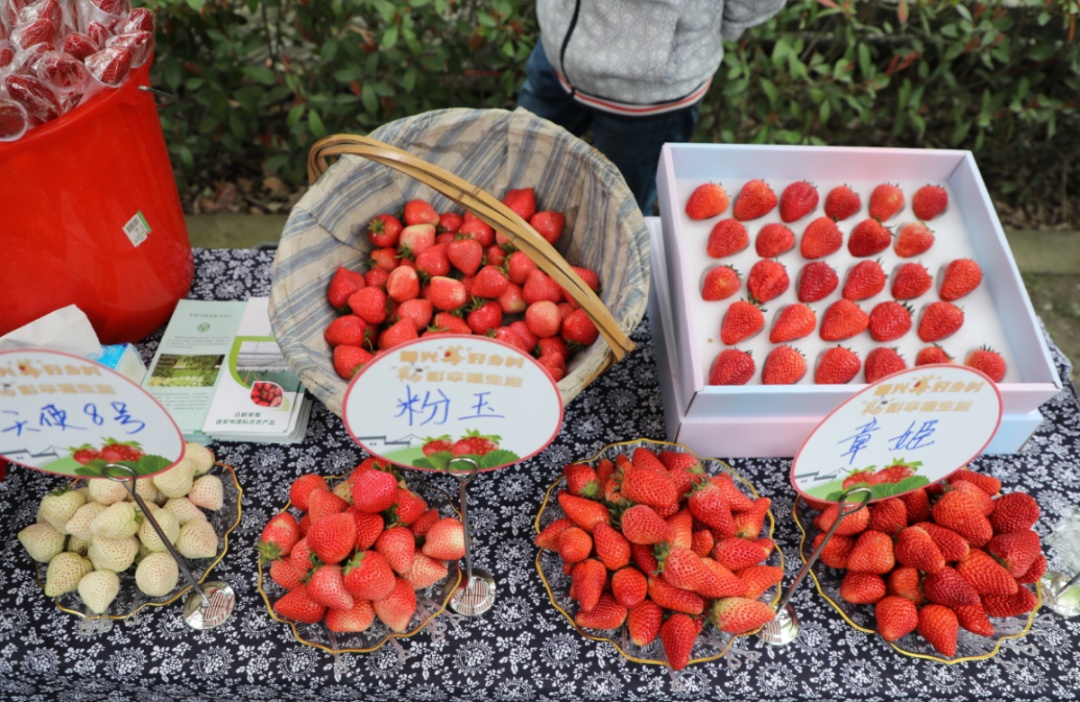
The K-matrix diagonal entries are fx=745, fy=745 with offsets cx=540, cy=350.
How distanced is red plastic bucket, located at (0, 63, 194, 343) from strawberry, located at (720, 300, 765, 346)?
1.10 metres

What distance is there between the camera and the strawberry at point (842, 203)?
150cm

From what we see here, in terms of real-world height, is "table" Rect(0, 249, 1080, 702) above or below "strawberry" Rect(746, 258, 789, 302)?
below

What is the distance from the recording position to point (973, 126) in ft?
10.3

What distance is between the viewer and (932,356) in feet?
4.35

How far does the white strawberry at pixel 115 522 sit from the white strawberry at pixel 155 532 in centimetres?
2

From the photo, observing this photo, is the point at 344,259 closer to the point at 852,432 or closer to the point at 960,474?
the point at 852,432

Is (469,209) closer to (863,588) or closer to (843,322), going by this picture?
(843,322)

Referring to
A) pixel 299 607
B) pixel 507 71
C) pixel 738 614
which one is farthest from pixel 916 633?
pixel 507 71

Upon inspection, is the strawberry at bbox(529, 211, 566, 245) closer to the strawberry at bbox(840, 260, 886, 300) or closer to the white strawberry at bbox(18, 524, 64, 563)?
the strawberry at bbox(840, 260, 886, 300)

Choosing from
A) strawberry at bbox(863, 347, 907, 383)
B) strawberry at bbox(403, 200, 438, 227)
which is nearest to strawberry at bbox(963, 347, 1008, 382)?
strawberry at bbox(863, 347, 907, 383)

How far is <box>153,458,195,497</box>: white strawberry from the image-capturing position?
1.16 meters

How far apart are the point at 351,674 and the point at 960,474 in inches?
40.5

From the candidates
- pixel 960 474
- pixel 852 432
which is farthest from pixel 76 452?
pixel 960 474

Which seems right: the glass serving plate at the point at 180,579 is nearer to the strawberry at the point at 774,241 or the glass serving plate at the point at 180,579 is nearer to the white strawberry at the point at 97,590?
the white strawberry at the point at 97,590
